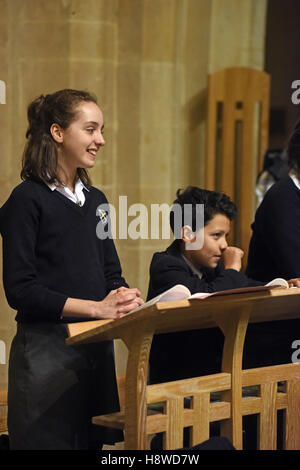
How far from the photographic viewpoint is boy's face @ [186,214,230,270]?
13.3 feet

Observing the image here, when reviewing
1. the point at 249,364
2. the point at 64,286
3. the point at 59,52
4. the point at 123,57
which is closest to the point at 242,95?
the point at 123,57

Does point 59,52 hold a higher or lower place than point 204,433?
higher

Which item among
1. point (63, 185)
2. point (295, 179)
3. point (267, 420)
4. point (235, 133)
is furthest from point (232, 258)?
point (235, 133)

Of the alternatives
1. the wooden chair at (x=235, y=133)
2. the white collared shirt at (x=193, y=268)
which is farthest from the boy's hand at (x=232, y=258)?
the wooden chair at (x=235, y=133)

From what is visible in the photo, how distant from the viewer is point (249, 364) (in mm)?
4023

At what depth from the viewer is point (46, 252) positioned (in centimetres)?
341

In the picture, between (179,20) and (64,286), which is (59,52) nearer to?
(179,20)

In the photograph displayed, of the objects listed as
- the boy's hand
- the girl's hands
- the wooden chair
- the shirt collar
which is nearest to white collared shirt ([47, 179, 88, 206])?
the shirt collar

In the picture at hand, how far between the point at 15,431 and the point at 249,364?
1.14 m

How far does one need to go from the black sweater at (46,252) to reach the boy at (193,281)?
467 mm

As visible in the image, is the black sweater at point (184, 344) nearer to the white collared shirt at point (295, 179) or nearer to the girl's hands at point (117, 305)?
the white collared shirt at point (295, 179)

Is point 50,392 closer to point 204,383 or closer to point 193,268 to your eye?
point 204,383

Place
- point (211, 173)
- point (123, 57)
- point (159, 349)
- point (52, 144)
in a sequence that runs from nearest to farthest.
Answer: point (52, 144)
point (159, 349)
point (123, 57)
point (211, 173)

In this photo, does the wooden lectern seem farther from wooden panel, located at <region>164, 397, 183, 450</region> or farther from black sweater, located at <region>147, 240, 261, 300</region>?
black sweater, located at <region>147, 240, 261, 300</region>
